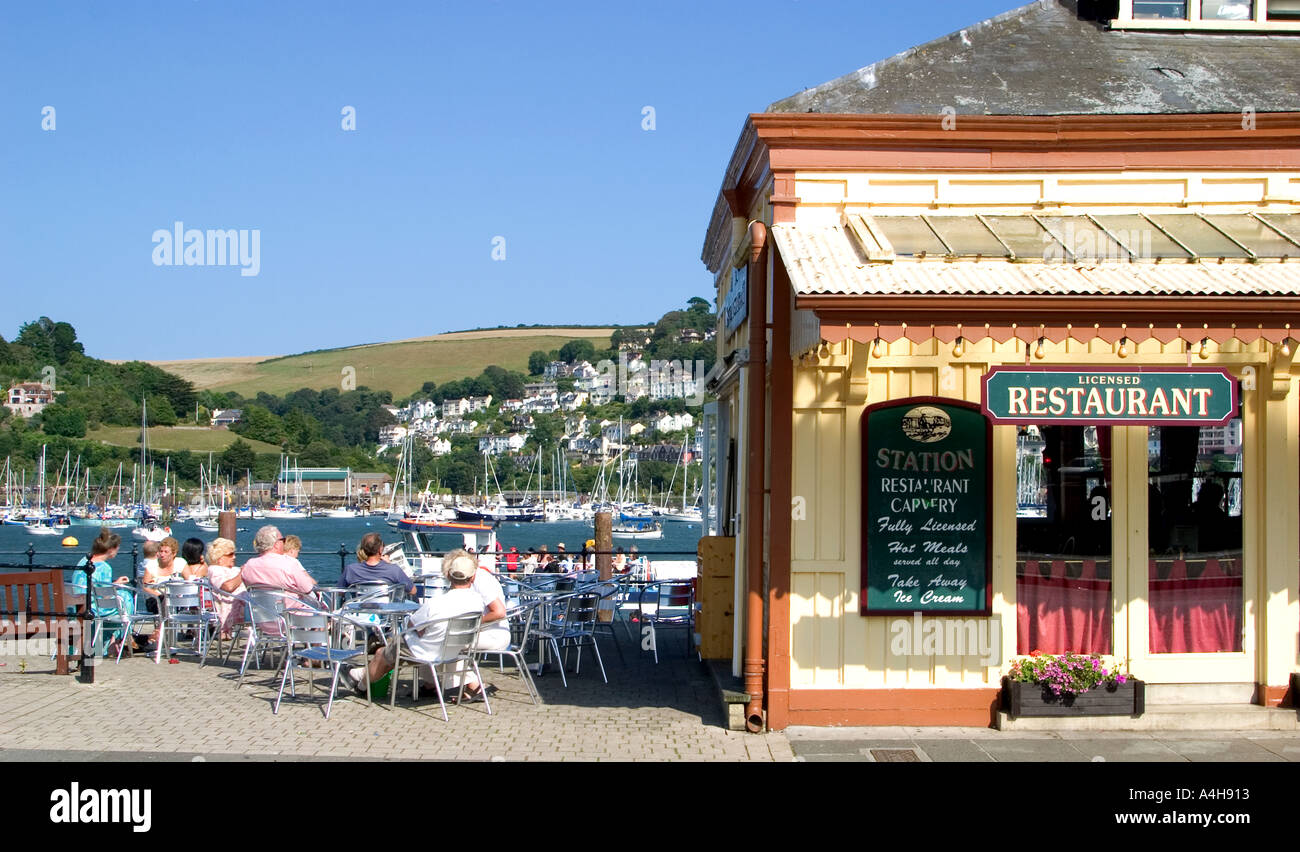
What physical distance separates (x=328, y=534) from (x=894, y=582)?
128857 mm

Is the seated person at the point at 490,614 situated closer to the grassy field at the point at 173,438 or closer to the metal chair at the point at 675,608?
the metal chair at the point at 675,608

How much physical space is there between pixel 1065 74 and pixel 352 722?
784 cm

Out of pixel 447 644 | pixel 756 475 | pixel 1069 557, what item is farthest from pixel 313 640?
pixel 1069 557

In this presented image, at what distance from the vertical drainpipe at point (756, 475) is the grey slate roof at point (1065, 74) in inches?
54.3

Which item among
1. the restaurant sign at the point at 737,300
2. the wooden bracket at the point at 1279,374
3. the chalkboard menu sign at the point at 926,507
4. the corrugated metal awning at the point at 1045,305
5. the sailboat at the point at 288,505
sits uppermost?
the restaurant sign at the point at 737,300

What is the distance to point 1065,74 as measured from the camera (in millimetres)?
10070

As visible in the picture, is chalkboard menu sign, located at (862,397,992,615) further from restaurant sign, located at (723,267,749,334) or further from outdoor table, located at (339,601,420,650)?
outdoor table, located at (339,601,420,650)

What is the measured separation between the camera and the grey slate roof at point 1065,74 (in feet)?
31.2

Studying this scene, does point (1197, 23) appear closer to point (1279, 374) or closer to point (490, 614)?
point (1279, 374)

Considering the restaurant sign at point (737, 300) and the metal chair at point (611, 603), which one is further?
the metal chair at point (611, 603)

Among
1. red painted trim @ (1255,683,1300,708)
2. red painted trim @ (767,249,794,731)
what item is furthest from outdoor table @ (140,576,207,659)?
red painted trim @ (1255,683,1300,708)

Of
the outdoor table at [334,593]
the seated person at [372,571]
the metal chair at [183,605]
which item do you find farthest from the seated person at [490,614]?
the metal chair at [183,605]
